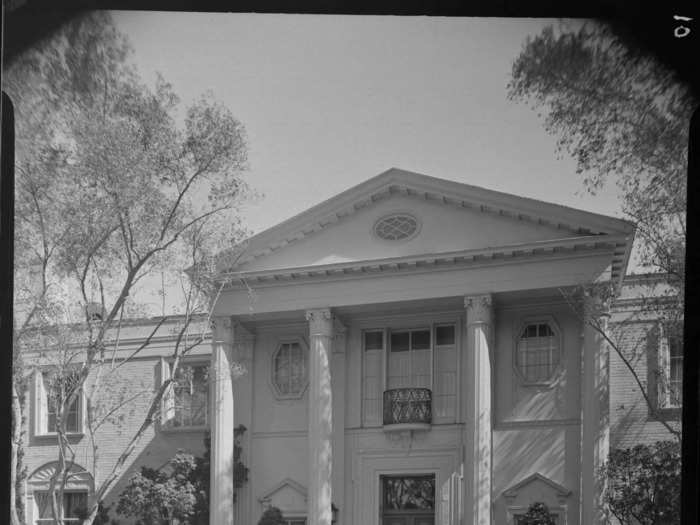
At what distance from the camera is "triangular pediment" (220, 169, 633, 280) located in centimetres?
857

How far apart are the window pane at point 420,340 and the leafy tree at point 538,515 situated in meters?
1.61

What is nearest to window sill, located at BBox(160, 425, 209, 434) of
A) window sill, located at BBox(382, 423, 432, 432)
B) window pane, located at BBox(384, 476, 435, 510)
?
window sill, located at BBox(382, 423, 432, 432)

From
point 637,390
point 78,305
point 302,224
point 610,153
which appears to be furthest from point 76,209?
point 637,390

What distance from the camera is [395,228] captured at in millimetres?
9898

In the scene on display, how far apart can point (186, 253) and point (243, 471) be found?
2.25 meters

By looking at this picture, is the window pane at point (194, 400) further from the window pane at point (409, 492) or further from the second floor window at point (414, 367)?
the window pane at point (409, 492)

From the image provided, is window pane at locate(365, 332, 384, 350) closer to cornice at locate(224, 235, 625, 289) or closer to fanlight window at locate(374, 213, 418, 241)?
cornice at locate(224, 235, 625, 289)

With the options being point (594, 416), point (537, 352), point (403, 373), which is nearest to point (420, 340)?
point (403, 373)

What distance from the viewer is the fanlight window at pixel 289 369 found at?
1016 centimetres

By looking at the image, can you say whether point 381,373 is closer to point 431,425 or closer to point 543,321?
point 431,425

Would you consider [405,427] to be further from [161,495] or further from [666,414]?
[666,414]

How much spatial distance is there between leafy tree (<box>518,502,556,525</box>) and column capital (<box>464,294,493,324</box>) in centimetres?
157

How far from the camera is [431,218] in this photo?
380 inches

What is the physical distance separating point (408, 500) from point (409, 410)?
2.96 ft
